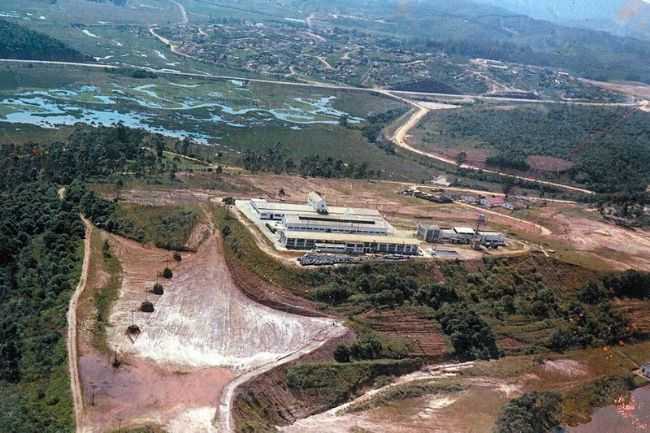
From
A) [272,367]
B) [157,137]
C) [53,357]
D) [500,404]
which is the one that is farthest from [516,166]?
[53,357]

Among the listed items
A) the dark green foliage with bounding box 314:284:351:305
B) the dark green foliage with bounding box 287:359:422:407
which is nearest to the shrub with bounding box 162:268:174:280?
the dark green foliage with bounding box 314:284:351:305

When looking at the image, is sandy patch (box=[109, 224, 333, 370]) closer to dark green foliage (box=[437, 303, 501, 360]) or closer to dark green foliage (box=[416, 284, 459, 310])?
dark green foliage (box=[416, 284, 459, 310])

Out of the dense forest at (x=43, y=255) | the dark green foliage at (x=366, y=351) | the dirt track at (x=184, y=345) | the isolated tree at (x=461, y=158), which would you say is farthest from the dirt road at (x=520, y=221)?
the dense forest at (x=43, y=255)

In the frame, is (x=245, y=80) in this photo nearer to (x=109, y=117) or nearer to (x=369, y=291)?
(x=109, y=117)

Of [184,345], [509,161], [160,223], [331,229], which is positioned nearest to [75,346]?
[184,345]

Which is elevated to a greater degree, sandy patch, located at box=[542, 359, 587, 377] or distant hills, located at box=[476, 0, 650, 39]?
distant hills, located at box=[476, 0, 650, 39]

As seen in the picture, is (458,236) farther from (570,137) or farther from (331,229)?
(570,137)
